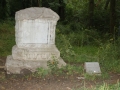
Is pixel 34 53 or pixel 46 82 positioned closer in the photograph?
pixel 46 82

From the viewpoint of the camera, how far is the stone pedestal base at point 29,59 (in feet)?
23.9

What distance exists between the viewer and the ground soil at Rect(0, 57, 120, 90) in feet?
20.7

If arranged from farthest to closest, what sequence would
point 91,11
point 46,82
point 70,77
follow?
point 91,11
point 70,77
point 46,82

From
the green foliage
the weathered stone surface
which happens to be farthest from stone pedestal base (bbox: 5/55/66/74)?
the green foliage

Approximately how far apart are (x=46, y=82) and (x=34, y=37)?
1.53 metres

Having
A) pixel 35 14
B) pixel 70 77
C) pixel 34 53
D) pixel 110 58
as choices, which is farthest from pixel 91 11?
pixel 70 77

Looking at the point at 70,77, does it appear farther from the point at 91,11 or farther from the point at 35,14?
the point at 91,11

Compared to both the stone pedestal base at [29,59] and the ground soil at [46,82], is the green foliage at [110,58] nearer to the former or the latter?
the ground soil at [46,82]

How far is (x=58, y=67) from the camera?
7.59m

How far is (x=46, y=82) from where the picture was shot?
22.2 ft

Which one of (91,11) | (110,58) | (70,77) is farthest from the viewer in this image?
(91,11)

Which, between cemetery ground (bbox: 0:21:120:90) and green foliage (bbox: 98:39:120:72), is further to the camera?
green foliage (bbox: 98:39:120:72)

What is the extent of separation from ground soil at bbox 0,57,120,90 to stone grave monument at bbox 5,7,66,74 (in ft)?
1.70

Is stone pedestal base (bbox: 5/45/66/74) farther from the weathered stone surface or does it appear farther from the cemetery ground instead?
the cemetery ground
